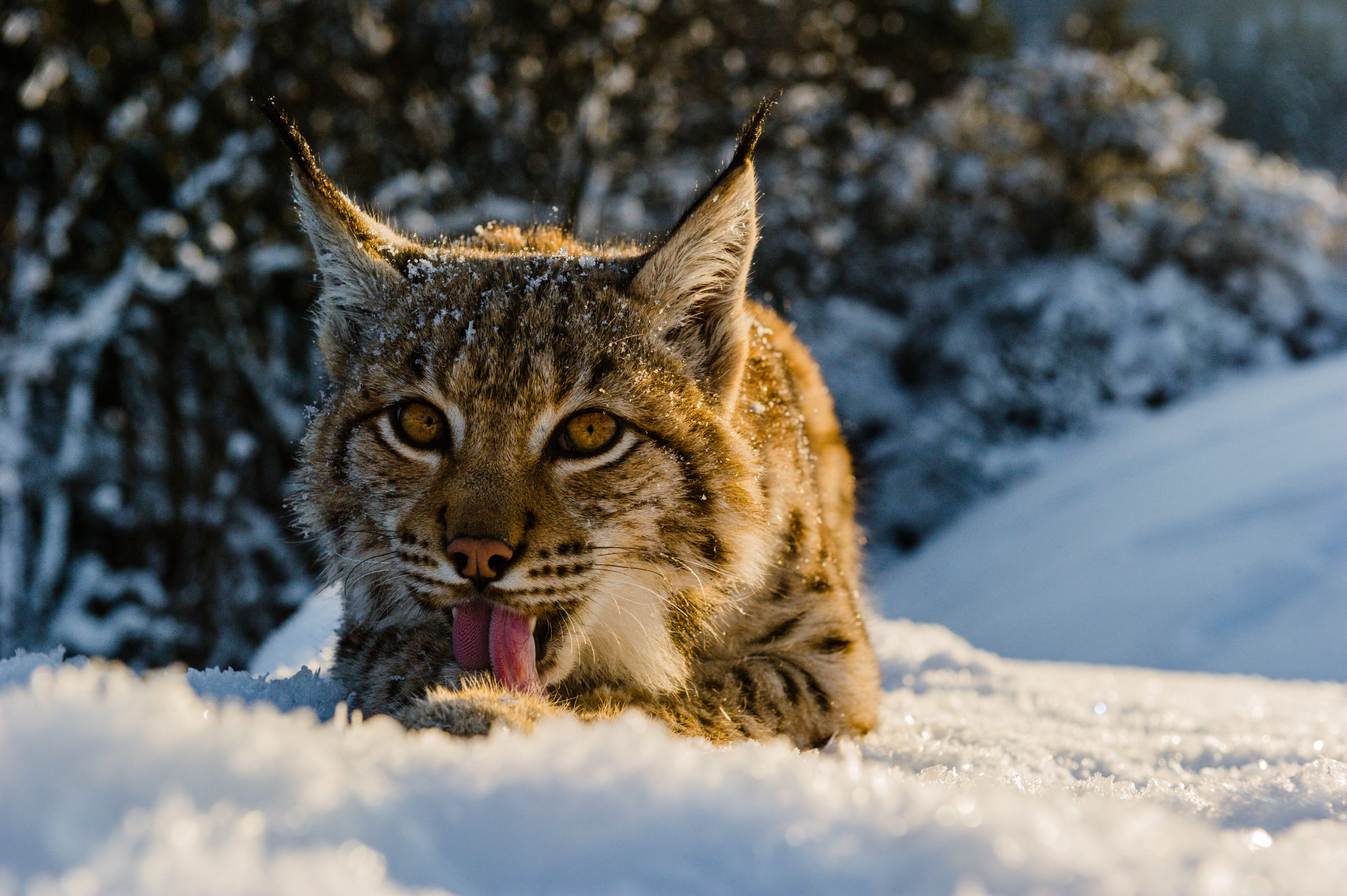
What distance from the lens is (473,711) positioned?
4.62 ft

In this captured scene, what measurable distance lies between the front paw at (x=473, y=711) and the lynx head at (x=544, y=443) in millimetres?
189

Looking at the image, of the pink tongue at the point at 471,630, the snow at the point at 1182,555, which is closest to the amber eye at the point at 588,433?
the pink tongue at the point at 471,630

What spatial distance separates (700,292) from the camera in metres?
2.18

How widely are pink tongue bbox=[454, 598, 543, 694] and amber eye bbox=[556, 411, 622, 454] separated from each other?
0.37 meters

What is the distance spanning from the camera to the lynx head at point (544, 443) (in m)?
1.74

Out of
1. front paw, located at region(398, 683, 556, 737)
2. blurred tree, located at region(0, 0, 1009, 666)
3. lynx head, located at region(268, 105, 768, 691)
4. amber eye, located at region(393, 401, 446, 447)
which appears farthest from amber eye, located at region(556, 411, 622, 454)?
blurred tree, located at region(0, 0, 1009, 666)

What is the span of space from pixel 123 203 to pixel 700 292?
202 inches

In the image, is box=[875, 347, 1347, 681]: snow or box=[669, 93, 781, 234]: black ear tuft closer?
box=[669, 93, 781, 234]: black ear tuft

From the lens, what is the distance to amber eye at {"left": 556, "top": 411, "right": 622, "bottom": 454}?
1.92 m

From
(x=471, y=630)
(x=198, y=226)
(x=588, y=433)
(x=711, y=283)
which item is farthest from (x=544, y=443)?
(x=198, y=226)

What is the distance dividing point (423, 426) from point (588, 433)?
0.36m

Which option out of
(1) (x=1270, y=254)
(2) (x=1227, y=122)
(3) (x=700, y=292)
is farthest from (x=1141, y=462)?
(2) (x=1227, y=122)

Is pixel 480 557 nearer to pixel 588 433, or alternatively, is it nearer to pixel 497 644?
pixel 497 644

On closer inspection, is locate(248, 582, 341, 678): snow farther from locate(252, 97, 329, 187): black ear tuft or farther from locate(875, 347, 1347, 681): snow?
locate(875, 347, 1347, 681): snow
